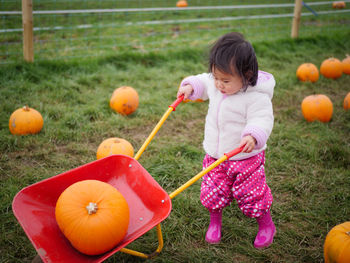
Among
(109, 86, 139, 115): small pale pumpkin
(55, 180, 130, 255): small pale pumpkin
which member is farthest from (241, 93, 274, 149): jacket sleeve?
(109, 86, 139, 115): small pale pumpkin

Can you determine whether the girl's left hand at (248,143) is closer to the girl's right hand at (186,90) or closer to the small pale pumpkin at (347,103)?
the girl's right hand at (186,90)

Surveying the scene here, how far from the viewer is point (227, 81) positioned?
2188mm

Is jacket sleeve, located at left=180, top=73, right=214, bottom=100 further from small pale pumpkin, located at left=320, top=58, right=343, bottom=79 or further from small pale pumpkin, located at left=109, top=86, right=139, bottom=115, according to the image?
small pale pumpkin, located at left=320, top=58, right=343, bottom=79

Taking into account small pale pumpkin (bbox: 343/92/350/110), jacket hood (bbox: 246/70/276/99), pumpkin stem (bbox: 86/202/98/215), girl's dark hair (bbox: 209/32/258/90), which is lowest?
small pale pumpkin (bbox: 343/92/350/110)

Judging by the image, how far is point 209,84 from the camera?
252cm

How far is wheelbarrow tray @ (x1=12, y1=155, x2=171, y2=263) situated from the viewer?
6.32ft

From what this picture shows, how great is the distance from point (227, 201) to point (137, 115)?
94.5 inches

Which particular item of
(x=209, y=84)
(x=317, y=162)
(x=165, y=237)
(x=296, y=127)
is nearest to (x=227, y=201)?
(x=165, y=237)

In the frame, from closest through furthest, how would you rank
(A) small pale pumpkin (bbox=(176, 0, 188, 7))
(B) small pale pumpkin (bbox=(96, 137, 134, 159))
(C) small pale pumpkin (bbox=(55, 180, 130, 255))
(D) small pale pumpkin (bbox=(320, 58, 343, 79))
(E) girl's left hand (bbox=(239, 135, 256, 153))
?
(C) small pale pumpkin (bbox=(55, 180, 130, 255)), (E) girl's left hand (bbox=(239, 135, 256, 153)), (B) small pale pumpkin (bbox=(96, 137, 134, 159)), (D) small pale pumpkin (bbox=(320, 58, 343, 79)), (A) small pale pumpkin (bbox=(176, 0, 188, 7))

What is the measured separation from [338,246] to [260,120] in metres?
1.00

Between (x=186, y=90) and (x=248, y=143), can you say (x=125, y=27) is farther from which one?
(x=248, y=143)

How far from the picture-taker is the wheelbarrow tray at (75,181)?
75.9 inches

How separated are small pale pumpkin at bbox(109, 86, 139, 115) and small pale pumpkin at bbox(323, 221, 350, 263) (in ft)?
9.87

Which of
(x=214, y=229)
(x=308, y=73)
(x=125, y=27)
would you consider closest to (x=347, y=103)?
(x=308, y=73)
